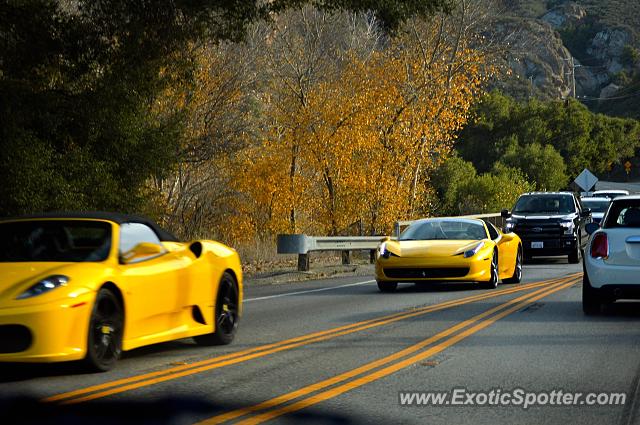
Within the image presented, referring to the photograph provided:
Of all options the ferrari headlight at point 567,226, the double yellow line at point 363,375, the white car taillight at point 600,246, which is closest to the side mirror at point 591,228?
the white car taillight at point 600,246

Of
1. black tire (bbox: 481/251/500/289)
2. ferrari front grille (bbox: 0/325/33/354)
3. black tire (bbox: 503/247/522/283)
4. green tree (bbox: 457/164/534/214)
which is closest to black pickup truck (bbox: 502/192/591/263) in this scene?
black tire (bbox: 503/247/522/283)

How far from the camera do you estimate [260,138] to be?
39.2 meters

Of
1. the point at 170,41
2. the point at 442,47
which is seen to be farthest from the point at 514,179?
the point at 170,41

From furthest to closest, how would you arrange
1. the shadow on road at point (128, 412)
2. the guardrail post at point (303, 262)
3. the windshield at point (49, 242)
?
the guardrail post at point (303, 262) → the windshield at point (49, 242) → the shadow on road at point (128, 412)

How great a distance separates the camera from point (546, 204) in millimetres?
33094

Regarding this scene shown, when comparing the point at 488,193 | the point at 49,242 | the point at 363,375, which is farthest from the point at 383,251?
the point at 488,193

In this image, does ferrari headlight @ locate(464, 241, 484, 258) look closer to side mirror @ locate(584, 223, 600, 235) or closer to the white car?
side mirror @ locate(584, 223, 600, 235)

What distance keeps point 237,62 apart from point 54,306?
1152 inches

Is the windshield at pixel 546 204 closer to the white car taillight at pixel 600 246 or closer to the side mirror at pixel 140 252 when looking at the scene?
the white car taillight at pixel 600 246

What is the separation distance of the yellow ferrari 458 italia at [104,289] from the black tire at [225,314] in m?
0.01

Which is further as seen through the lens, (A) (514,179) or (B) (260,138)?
(A) (514,179)

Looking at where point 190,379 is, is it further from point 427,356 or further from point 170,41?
point 170,41

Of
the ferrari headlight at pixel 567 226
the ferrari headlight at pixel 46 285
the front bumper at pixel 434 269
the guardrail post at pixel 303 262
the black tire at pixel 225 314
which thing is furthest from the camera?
the ferrari headlight at pixel 567 226

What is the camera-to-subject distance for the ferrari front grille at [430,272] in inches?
781
